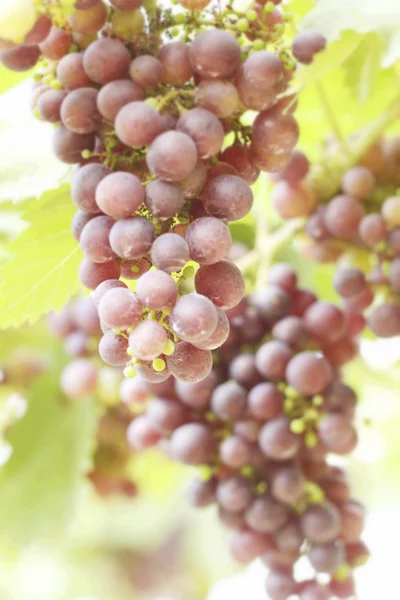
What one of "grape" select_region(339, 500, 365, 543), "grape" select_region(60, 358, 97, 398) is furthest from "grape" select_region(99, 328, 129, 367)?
"grape" select_region(60, 358, 97, 398)

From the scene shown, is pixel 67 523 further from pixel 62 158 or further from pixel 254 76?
pixel 254 76

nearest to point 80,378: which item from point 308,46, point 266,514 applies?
point 266,514

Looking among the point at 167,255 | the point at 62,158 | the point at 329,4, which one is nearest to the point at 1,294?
the point at 62,158

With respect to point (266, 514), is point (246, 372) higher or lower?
higher

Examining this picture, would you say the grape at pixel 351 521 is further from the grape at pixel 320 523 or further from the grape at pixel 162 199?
the grape at pixel 162 199

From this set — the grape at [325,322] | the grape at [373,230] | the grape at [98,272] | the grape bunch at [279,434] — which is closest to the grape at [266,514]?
the grape bunch at [279,434]

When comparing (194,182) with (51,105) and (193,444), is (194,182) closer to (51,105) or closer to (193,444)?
(51,105)
